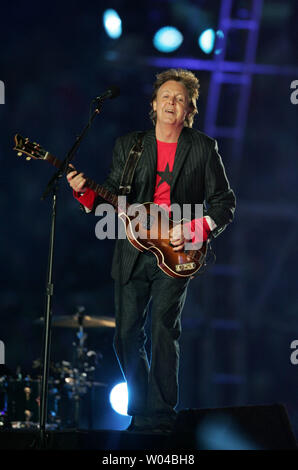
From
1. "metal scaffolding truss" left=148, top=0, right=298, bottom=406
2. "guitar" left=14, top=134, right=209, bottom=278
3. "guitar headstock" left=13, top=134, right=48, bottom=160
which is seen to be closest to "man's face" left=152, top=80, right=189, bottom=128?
"guitar" left=14, top=134, right=209, bottom=278

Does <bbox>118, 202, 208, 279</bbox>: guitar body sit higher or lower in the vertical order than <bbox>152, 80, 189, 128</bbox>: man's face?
lower

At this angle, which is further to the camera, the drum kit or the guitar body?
the drum kit

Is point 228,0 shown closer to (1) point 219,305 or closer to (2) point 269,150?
(2) point 269,150

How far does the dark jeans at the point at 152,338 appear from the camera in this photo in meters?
3.22

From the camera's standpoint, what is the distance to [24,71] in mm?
6262

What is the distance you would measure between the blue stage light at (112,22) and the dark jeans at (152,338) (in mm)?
3805

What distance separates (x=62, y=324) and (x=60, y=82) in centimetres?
258

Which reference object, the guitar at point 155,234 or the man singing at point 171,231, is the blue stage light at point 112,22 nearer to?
the man singing at point 171,231

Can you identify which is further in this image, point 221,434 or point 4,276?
point 4,276

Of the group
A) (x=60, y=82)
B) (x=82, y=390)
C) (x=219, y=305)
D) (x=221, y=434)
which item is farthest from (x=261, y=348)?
(x=221, y=434)

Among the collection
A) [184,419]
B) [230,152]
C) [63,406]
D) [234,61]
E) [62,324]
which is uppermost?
[234,61]

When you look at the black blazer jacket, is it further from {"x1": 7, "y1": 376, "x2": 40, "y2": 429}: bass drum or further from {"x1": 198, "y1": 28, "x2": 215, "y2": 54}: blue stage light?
{"x1": 198, "y1": 28, "x2": 215, "y2": 54}: blue stage light

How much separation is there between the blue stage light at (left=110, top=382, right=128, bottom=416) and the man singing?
2.80 metres

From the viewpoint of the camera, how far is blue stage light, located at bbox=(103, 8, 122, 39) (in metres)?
6.32
